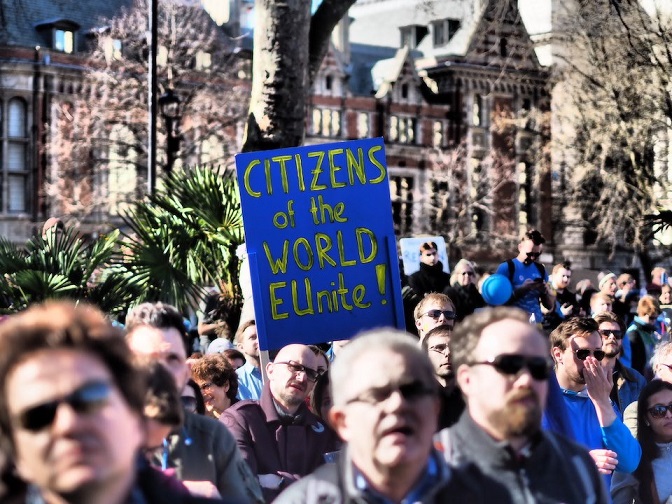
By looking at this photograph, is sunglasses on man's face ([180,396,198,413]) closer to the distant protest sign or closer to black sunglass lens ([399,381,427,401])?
black sunglass lens ([399,381,427,401])

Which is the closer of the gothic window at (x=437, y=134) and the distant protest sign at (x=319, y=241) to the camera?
the distant protest sign at (x=319, y=241)

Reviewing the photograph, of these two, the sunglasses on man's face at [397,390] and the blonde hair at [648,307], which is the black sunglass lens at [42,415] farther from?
the blonde hair at [648,307]

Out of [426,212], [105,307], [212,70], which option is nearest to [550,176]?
[426,212]

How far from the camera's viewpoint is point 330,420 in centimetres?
396

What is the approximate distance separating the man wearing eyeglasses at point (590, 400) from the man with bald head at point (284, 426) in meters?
1.06

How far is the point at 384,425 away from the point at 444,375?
10.7ft

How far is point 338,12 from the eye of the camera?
48.8ft

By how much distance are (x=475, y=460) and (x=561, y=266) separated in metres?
9.20

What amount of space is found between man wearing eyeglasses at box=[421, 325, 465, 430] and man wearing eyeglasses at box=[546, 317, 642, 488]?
0.46 m

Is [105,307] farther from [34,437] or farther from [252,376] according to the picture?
[34,437]

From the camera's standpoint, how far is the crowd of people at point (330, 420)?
2.85 meters

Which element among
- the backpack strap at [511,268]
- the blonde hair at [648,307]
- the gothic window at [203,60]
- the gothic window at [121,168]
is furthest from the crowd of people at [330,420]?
the gothic window at [203,60]

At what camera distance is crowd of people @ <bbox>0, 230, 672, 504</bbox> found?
285cm

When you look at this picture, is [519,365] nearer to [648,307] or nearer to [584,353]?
[584,353]
